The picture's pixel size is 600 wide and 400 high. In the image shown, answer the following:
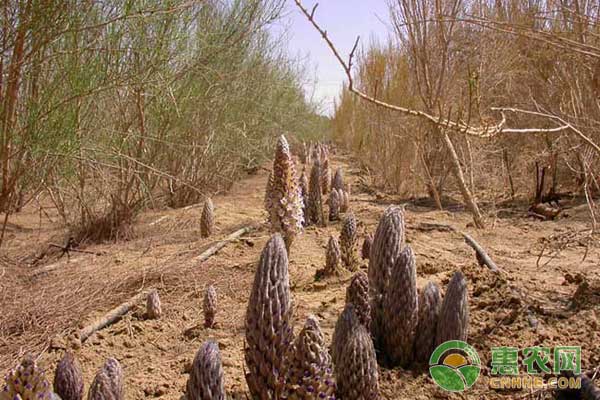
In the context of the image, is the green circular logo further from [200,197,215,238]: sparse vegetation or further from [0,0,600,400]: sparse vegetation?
[200,197,215,238]: sparse vegetation

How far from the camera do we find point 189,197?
7676 millimetres

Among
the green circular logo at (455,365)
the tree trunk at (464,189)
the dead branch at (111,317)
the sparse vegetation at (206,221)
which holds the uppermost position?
the tree trunk at (464,189)

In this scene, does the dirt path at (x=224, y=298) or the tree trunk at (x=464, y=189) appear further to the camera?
the tree trunk at (x=464, y=189)

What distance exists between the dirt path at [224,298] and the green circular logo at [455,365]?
0.19 ft

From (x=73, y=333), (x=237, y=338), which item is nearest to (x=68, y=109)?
(x=73, y=333)

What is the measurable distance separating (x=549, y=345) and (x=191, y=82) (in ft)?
16.1

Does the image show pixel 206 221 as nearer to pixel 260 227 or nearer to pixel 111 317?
pixel 260 227

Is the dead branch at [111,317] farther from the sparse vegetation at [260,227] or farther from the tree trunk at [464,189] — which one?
the tree trunk at [464,189]

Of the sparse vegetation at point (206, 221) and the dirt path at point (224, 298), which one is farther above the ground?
the sparse vegetation at point (206, 221)

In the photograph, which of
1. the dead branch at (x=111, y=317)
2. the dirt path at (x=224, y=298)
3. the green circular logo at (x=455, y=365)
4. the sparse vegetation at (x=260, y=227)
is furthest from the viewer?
the dead branch at (x=111, y=317)

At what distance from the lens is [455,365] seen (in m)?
2.29

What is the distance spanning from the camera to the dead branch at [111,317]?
2.89m

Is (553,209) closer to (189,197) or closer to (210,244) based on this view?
(210,244)

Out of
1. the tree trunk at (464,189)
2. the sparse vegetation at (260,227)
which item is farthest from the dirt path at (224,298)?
the tree trunk at (464,189)
